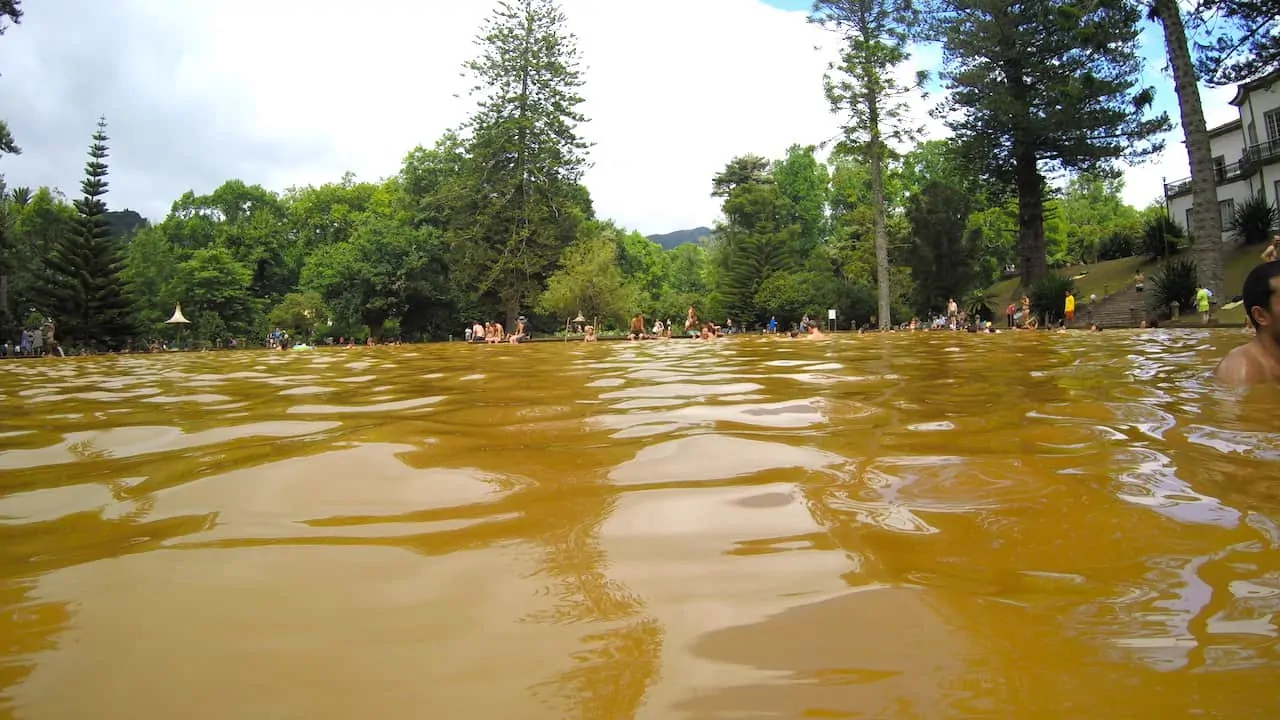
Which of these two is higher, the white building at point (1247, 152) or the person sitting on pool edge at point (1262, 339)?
the white building at point (1247, 152)

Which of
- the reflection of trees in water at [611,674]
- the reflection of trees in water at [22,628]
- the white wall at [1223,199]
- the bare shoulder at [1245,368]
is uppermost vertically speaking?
the white wall at [1223,199]

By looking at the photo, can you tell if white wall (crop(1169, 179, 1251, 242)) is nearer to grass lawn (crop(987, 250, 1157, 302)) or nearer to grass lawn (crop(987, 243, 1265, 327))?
grass lawn (crop(987, 243, 1265, 327))

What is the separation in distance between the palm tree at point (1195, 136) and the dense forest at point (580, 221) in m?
1.22

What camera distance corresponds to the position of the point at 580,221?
43906 mm

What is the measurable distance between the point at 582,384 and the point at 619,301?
29743 mm

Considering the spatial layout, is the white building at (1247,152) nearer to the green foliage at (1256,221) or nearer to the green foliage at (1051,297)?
the green foliage at (1256,221)

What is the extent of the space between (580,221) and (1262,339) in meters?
41.9

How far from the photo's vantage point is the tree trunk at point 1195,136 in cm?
1433

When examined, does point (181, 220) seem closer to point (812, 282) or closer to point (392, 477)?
point (812, 282)

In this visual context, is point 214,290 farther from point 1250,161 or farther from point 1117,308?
point 1250,161

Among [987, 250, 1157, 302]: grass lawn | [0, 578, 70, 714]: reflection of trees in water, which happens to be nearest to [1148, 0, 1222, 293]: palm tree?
[987, 250, 1157, 302]: grass lawn

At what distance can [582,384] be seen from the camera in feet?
16.9

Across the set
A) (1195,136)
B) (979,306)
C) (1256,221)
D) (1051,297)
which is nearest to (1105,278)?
(1256,221)

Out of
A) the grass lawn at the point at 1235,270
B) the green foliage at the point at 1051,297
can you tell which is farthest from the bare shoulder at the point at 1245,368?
the green foliage at the point at 1051,297
